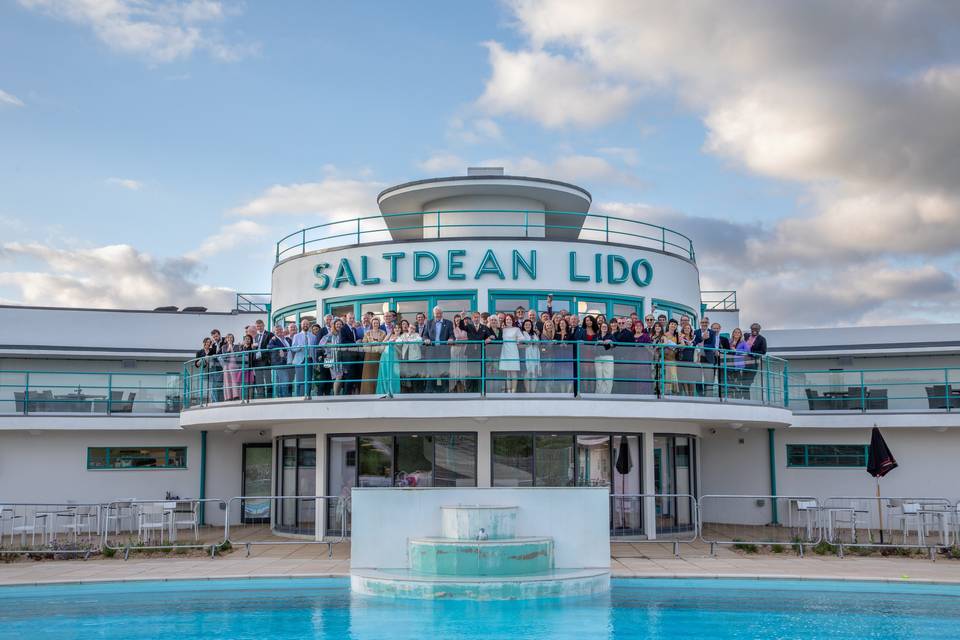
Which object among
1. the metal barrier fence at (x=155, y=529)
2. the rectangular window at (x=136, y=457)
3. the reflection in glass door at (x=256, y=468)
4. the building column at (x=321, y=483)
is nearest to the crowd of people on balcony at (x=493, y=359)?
the building column at (x=321, y=483)

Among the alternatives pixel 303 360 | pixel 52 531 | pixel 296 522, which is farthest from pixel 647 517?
pixel 52 531

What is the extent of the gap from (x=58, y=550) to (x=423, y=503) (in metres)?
7.71

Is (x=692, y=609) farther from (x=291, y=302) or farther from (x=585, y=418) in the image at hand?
(x=291, y=302)

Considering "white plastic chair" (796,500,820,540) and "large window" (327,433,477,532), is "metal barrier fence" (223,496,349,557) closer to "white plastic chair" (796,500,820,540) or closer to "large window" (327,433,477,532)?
"large window" (327,433,477,532)

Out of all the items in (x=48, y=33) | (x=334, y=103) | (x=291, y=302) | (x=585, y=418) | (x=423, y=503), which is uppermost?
(x=48, y=33)

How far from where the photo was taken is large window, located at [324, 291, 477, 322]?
2166cm

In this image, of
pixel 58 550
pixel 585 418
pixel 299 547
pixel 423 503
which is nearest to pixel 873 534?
pixel 585 418

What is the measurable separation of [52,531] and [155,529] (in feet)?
7.38

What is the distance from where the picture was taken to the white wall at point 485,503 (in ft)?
52.9

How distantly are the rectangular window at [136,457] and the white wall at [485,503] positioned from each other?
35.8ft

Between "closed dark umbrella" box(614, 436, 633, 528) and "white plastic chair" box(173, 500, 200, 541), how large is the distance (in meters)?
9.02

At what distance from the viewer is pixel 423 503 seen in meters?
16.4

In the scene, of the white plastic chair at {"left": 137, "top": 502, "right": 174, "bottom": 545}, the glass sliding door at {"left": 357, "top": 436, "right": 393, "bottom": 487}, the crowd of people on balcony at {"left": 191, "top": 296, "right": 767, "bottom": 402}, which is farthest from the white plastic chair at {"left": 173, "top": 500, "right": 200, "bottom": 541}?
the glass sliding door at {"left": 357, "top": 436, "right": 393, "bottom": 487}

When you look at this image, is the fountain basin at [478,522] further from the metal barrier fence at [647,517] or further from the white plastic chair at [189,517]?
the white plastic chair at [189,517]
